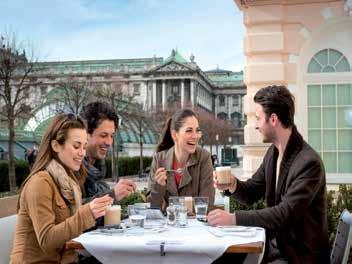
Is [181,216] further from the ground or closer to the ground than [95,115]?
closer to the ground

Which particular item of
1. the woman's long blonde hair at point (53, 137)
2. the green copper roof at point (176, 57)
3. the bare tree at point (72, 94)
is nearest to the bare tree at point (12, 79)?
the bare tree at point (72, 94)

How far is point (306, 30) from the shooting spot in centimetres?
923

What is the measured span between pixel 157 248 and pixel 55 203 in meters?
0.67

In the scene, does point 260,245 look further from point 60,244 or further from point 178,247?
point 60,244

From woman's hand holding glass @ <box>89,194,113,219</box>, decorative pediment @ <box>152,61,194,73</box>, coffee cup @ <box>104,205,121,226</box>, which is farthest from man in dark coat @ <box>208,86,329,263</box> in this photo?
decorative pediment @ <box>152,61,194,73</box>

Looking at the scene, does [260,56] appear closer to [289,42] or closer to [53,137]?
[289,42]

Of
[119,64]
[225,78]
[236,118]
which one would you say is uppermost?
[119,64]

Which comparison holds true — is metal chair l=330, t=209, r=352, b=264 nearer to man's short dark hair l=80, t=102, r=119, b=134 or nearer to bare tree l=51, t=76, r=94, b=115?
man's short dark hair l=80, t=102, r=119, b=134

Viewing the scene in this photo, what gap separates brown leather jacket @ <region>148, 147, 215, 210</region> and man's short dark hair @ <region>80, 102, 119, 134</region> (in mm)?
723

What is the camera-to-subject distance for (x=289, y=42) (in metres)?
9.28

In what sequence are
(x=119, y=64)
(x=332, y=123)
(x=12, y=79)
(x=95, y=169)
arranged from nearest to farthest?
(x=95, y=169) < (x=332, y=123) < (x=12, y=79) < (x=119, y=64)

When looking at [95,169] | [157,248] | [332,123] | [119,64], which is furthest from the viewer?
[119,64]

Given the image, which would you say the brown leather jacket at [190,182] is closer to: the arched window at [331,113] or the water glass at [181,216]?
the water glass at [181,216]

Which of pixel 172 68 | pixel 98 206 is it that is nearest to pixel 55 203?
pixel 98 206
